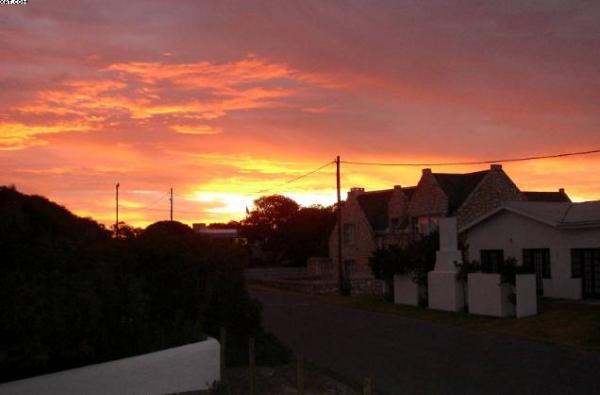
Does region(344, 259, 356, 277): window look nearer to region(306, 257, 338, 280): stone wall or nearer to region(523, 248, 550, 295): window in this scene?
region(306, 257, 338, 280): stone wall

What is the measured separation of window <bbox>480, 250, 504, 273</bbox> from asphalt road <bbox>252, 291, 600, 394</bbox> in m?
9.73

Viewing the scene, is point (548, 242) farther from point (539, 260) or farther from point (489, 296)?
point (489, 296)

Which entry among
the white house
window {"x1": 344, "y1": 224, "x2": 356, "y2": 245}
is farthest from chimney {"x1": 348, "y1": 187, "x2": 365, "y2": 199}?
the white house

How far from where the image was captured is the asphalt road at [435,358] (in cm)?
1543

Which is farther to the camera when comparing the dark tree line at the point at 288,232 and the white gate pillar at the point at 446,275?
the dark tree line at the point at 288,232

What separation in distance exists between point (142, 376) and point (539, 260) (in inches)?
1049

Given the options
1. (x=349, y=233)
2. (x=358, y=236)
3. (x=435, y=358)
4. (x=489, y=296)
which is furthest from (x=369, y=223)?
(x=435, y=358)

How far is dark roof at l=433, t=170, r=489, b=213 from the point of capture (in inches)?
1978

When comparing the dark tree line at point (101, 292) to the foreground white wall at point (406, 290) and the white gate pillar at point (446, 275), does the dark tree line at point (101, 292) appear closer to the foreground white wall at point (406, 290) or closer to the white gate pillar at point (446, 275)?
the white gate pillar at point (446, 275)

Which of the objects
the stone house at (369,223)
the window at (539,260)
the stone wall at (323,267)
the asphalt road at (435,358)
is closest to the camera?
the asphalt road at (435,358)

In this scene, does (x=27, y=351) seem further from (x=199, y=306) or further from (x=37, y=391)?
(x=199, y=306)

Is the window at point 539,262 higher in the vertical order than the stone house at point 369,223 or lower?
lower

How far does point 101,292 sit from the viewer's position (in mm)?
13867

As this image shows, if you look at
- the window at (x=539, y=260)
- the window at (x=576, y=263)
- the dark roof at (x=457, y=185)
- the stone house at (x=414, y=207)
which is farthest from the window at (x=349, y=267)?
the window at (x=576, y=263)
